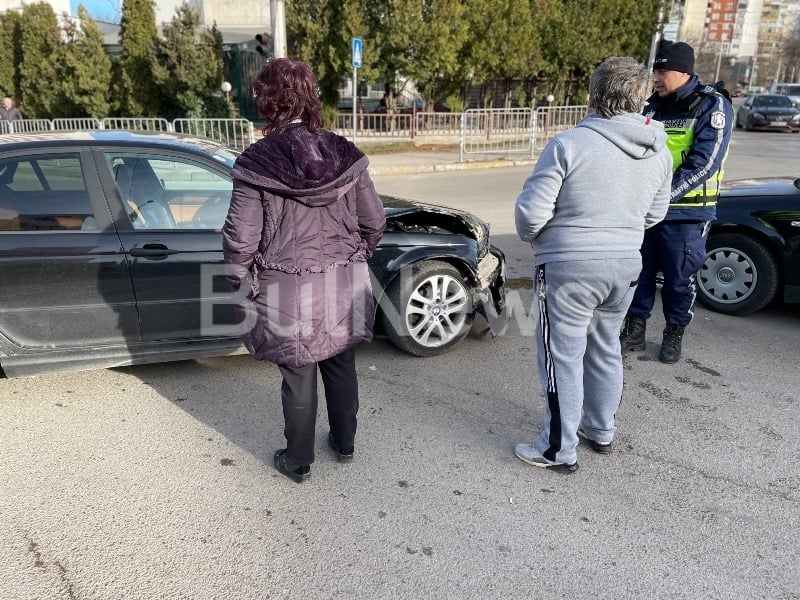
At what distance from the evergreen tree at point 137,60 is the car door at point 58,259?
1545 centimetres

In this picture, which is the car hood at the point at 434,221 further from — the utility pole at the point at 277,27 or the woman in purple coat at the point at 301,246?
the utility pole at the point at 277,27

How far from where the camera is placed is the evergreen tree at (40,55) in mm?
18375

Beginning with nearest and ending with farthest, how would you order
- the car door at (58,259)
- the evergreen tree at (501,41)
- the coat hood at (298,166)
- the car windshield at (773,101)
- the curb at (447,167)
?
the coat hood at (298,166) → the car door at (58,259) → the curb at (447,167) → the evergreen tree at (501,41) → the car windshield at (773,101)

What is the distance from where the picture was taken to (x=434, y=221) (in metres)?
4.52

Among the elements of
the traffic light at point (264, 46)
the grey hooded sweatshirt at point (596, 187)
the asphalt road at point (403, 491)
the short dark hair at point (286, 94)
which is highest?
the traffic light at point (264, 46)

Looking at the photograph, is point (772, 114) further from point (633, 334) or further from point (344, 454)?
point (344, 454)

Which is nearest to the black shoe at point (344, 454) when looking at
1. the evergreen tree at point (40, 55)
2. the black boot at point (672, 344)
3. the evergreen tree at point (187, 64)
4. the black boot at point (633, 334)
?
→ the black boot at point (633, 334)

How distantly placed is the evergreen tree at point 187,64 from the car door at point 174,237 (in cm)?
1457

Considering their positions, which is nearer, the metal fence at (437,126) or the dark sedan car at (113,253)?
the dark sedan car at (113,253)

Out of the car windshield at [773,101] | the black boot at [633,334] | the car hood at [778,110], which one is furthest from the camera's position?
the car windshield at [773,101]

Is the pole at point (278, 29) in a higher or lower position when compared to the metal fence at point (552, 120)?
higher

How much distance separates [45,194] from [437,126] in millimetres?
15954

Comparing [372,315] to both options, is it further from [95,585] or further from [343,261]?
[95,585]

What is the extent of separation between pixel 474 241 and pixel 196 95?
15.3m
